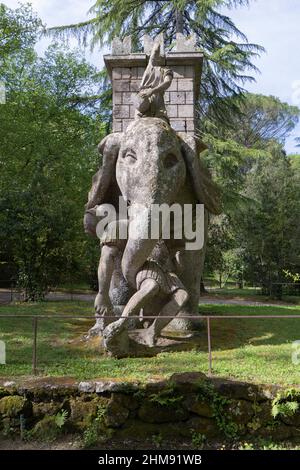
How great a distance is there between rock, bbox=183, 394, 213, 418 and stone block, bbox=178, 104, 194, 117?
5836 mm

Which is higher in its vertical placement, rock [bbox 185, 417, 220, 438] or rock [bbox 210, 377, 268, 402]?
rock [bbox 210, 377, 268, 402]

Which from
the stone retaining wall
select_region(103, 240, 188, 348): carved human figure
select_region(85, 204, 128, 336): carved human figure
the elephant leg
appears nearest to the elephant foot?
select_region(103, 240, 188, 348): carved human figure

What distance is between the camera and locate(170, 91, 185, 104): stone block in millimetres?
9250

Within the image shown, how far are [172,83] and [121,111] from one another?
3.44 feet

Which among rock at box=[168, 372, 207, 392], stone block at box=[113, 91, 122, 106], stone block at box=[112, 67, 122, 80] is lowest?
rock at box=[168, 372, 207, 392]

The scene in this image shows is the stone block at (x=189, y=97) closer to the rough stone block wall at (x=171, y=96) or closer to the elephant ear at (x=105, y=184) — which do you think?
the rough stone block wall at (x=171, y=96)

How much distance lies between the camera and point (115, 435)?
14.8ft

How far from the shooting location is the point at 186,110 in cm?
920

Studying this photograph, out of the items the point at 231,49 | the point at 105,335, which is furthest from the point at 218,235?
the point at 105,335

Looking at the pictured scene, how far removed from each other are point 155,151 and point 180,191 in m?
1.08

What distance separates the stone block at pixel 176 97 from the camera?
30.3 feet

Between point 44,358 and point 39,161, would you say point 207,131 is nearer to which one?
point 39,161

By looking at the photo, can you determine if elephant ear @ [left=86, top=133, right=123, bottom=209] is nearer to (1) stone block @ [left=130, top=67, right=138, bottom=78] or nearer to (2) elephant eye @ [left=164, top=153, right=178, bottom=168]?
(2) elephant eye @ [left=164, top=153, right=178, bottom=168]

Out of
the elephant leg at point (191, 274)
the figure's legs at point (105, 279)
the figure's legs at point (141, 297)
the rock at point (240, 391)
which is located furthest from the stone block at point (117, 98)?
the rock at point (240, 391)
